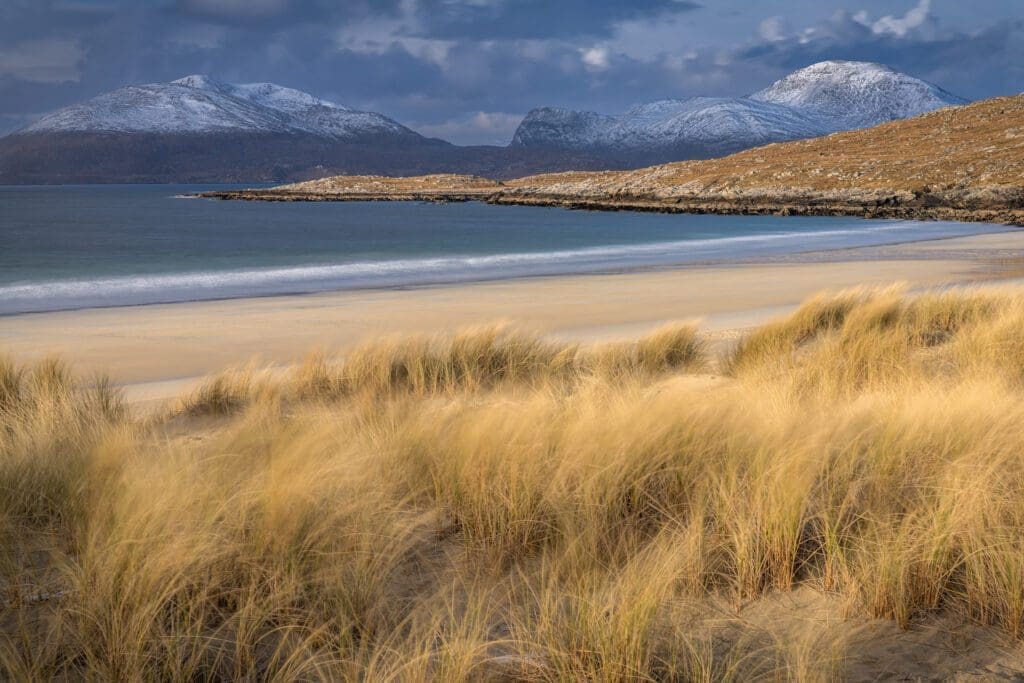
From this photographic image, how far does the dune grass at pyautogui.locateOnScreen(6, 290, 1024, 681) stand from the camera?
→ 9.19 feet

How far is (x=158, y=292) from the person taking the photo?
63.6ft

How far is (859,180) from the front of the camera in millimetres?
64688

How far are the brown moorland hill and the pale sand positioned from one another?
27519 millimetres

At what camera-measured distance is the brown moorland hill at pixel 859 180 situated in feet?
175

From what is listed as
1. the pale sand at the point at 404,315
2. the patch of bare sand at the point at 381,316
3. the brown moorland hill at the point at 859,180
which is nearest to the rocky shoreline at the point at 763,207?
the brown moorland hill at the point at 859,180

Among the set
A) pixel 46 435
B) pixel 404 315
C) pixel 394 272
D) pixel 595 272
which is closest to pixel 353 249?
pixel 394 272

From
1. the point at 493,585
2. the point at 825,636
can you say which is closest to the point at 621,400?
the point at 493,585

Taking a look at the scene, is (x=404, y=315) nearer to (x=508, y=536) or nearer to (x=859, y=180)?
(x=508, y=536)

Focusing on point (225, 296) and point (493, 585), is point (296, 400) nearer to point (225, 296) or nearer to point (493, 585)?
point (493, 585)

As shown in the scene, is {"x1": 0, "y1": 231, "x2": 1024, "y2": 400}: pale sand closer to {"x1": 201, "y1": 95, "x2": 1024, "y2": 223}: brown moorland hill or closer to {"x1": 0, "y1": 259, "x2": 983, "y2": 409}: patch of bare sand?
{"x1": 0, "y1": 259, "x2": 983, "y2": 409}: patch of bare sand

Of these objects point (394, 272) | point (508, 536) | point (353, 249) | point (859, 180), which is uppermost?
point (859, 180)

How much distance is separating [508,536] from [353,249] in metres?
29.7

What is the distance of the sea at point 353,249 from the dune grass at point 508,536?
14291 mm

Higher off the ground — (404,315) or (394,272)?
(404,315)
